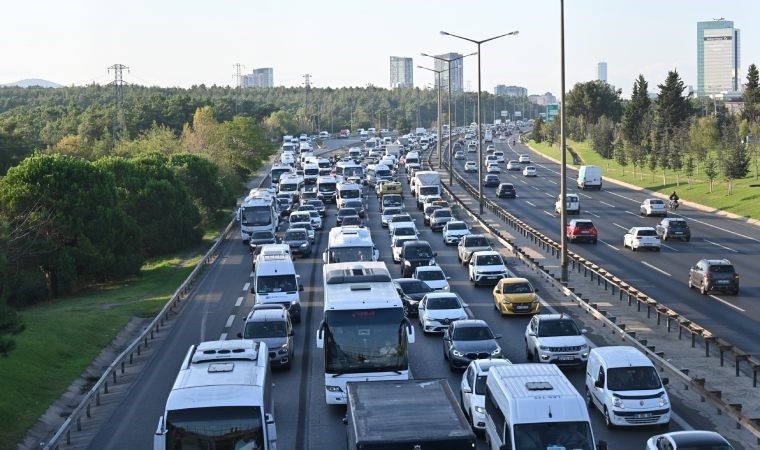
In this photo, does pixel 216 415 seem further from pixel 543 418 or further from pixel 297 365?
pixel 297 365

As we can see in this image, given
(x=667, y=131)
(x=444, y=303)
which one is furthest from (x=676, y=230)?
(x=667, y=131)

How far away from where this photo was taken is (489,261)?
4438 centimetres

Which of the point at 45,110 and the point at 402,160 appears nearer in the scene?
the point at 402,160

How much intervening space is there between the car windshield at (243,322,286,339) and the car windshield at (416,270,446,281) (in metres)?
11.7

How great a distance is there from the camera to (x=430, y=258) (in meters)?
46.4

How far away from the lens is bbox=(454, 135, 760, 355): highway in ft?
120

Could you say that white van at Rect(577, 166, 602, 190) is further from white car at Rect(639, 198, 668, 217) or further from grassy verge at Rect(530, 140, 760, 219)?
white car at Rect(639, 198, 668, 217)

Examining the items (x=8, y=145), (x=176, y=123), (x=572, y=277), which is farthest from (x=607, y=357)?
(x=176, y=123)

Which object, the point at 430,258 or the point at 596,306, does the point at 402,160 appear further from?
the point at 596,306

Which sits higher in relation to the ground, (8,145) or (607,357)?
(8,145)

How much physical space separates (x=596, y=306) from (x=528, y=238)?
2473 cm

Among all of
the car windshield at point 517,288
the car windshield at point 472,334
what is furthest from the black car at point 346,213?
the car windshield at point 472,334

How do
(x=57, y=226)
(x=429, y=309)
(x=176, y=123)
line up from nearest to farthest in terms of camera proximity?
(x=429, y=309)
(x=57, y=226)
(x=176, y=123)

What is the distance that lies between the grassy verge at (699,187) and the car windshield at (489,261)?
100 feet
